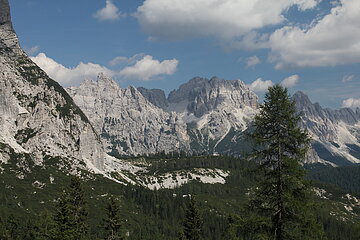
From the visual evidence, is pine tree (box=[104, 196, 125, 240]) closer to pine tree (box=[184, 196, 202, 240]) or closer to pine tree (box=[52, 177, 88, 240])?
pine tree (box=[52, 177, 88, 240])

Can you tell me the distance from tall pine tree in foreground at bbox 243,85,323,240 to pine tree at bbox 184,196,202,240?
128 feet

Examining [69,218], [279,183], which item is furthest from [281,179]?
[69,218]

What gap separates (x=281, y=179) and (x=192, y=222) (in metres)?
42.0

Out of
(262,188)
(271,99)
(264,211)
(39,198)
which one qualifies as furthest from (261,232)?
(39,198)

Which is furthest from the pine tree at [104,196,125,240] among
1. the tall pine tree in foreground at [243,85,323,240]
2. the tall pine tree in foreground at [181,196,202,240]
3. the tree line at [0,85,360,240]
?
the tall pine tree in foreground at [243,85,323,240]

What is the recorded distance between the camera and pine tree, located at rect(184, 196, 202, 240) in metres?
63.6

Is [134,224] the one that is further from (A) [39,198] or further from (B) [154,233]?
(A) [39,198]

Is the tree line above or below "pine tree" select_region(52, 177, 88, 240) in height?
above

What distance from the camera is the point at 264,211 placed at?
25828 millimetres

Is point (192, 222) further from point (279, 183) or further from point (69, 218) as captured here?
point (279, 183)

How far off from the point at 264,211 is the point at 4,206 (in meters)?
176

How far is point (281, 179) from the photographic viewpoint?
83.3ft

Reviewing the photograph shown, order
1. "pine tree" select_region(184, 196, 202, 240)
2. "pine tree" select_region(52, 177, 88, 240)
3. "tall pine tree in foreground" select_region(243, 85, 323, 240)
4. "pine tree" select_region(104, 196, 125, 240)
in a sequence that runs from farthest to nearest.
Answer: "pine tree" select_region(184, 196, 202, 240)
"pine tree" select_region(104, 196, 125, 240)
"pine tree" select_region(52, 177, 88, 240)
"tall pine tree in foreground" select_region(243, 85, 323, 240)

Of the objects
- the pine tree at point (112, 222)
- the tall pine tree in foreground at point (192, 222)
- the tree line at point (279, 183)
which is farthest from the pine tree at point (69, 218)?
the tree line at point (279, 183)
